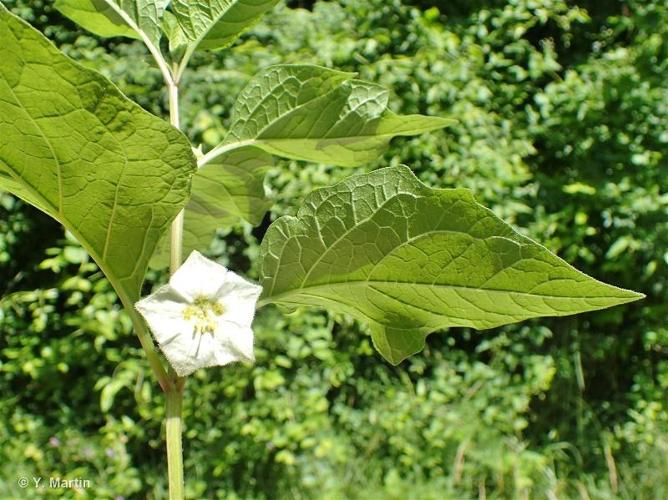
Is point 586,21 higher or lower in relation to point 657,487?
higher

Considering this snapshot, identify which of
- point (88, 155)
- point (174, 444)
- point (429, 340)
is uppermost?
point (88, 155)

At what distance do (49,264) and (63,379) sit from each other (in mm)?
461

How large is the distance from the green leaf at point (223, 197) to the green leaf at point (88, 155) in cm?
9

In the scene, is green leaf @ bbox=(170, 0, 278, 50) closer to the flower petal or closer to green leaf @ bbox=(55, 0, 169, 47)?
green leaf @ bbox=(55, 0, 169, 47)

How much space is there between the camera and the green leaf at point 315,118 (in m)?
0.34

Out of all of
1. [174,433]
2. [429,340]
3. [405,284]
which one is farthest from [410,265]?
[429,340]

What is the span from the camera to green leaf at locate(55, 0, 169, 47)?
14.2 inches

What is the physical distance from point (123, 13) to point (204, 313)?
0.17 meters

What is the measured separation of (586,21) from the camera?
107 inches

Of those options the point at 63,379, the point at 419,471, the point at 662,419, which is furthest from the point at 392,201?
the point at 662,419

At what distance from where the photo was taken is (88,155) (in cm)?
26

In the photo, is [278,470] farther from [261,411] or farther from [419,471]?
[419,471]

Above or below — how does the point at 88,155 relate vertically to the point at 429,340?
above

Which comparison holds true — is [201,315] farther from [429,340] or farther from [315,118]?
[429,340]
